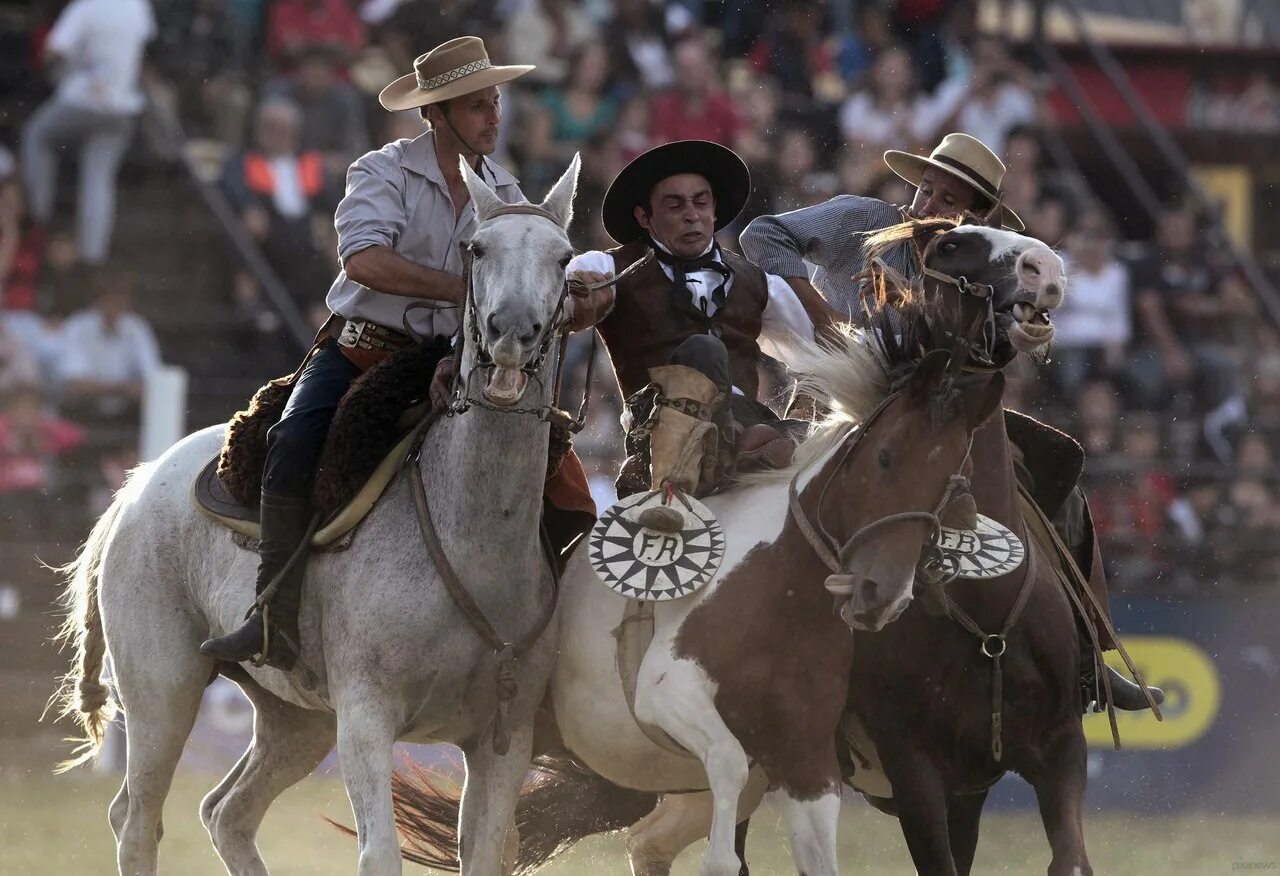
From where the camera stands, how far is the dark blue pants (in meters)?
5.95

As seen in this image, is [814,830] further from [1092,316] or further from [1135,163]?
[1135,163]

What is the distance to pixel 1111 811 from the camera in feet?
35.9

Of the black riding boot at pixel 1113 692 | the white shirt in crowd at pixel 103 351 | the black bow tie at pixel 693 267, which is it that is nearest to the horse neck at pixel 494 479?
the black bow tie at pixel 693 267

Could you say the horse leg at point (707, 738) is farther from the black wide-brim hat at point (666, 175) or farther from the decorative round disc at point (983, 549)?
the black wide-brim hat at point (666, 175)

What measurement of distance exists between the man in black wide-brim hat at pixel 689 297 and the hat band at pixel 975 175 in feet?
2.20

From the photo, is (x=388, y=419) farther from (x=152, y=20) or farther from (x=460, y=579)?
(x=152, y=20)

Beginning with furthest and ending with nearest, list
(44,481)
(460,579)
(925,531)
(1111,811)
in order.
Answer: (44,481)
(1111,811)
(460,579)
(925,531)

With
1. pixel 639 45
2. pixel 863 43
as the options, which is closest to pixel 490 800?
pixel 639 45

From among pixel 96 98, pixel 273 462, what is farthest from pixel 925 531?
pixel 96 98

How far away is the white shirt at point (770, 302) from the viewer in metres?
6.20

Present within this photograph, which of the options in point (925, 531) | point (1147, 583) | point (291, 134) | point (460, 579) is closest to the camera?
point (925, 531)

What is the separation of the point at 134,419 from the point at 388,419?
7339 millimetres

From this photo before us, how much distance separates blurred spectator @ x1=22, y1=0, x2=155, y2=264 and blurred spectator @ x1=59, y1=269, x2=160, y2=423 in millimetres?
1136

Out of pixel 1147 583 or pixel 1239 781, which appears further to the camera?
pixel 1147 583
